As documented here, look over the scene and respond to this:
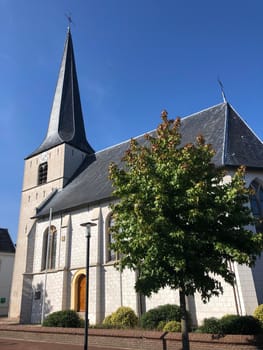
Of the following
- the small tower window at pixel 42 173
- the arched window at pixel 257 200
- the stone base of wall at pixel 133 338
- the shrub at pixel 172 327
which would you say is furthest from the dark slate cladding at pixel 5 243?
the arched window at pixel 257 200

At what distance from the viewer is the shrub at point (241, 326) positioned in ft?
33.9

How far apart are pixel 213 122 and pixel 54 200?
14254mm

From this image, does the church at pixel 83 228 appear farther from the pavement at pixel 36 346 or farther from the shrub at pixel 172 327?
the pavement at pixel 36 346

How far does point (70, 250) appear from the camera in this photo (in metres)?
20.2

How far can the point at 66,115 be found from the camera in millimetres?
31594

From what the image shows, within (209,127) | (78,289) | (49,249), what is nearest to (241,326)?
(78,289)

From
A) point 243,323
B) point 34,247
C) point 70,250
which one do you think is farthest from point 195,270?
point 34,247

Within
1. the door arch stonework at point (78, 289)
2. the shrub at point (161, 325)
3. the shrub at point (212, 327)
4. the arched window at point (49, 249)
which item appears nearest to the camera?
the shrub at point (212, 327)

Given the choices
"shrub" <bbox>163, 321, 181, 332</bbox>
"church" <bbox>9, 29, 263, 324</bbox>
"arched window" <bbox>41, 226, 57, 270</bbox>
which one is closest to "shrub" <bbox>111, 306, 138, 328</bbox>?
"church" <bbox>9, 29, 263, 324</bbox>

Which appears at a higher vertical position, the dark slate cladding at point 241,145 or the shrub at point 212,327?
the dark slate cladding at point 241,145

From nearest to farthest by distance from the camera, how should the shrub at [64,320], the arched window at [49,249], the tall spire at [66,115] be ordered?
the shrub at [64,320] → the arched window at [49,249] → the tall spire at [66,115]

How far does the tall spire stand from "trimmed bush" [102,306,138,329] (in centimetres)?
1775

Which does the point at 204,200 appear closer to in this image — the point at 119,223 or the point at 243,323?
the point at 119,223

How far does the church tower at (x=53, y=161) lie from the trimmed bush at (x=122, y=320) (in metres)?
9.96
